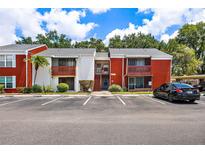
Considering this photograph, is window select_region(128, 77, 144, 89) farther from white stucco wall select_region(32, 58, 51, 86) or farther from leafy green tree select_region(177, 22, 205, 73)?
leafy green tree select_region(177, 22, 205, 73)

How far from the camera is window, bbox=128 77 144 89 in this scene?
2381 cm

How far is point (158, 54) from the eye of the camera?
23.9m

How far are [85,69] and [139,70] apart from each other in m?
8.07

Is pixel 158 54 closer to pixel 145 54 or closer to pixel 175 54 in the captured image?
pixel 145 54

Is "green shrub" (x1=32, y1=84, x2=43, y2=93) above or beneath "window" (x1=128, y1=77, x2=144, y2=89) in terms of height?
beneath

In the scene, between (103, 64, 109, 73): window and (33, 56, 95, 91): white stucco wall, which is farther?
(103, 64, 109, 73): window

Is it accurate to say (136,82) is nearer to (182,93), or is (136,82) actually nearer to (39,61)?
(182,93)

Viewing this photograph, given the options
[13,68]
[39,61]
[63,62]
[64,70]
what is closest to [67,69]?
[64,70]

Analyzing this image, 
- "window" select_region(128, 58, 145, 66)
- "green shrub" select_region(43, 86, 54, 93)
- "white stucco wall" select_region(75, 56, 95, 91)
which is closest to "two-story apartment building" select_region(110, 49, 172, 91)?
"window" select_region(128, 58, 145, 66)

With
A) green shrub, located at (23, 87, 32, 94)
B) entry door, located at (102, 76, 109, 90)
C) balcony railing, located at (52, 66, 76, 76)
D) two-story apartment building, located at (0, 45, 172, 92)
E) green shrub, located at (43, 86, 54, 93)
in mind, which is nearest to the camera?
green shrub, located at (23, 87, 32, 94)

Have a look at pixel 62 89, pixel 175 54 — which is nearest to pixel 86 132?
pixel 62 89

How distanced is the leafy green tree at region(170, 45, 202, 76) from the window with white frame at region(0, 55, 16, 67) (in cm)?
3452

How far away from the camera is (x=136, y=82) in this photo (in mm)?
24047

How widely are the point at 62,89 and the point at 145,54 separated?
1343 cm
